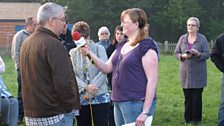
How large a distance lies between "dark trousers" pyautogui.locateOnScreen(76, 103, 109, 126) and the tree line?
31951 millimetres

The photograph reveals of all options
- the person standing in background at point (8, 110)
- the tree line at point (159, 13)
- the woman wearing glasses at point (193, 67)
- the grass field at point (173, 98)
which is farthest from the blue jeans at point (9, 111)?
the tree line at point (159, 13)

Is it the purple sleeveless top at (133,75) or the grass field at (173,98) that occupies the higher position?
the purple sleeveless top at (133,75)

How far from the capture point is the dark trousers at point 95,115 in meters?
6.24

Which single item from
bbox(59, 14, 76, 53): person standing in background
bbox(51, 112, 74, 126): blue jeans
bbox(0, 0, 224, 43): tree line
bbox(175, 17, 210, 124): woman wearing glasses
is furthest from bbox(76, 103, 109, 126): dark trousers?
bbox(0, 0, 224, 43): tree line

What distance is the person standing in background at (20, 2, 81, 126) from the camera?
4242 mm

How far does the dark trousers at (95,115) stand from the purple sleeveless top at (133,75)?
1481mm

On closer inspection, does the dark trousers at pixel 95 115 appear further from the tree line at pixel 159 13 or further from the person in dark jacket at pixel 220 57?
the tree line at pixel 159 13

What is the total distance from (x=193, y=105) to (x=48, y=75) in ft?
16.7

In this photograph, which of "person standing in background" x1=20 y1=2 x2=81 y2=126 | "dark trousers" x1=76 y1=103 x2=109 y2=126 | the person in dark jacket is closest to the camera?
"person standing in background" x1=20 y1=2 x2=81 y2=126

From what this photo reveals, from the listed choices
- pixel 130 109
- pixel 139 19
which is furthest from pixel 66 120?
pixel 139 19

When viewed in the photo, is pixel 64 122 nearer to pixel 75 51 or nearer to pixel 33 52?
Answer: pixel 33 52

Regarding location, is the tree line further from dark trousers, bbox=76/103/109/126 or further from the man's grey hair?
the man's grey hair

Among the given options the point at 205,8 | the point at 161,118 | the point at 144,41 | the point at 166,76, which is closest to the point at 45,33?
the point at 144,41

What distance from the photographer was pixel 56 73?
4.23 meters
